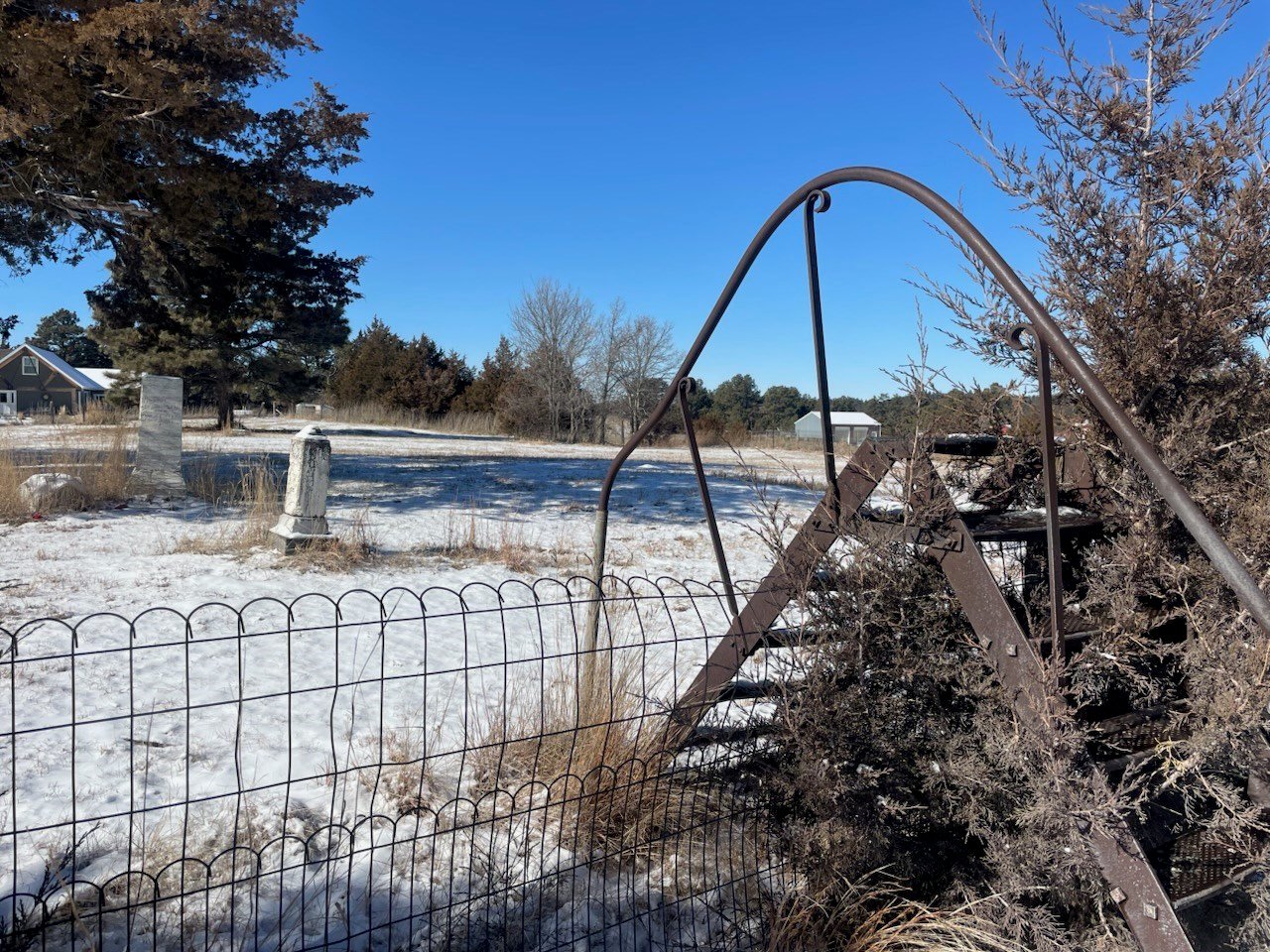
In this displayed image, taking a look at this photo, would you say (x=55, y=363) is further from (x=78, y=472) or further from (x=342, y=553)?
(x=342, y=553)

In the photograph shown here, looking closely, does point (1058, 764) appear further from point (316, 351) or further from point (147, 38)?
point (316, 351)

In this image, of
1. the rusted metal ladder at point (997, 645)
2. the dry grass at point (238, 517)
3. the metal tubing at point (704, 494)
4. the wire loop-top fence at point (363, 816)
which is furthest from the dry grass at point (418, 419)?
the rusted metal ladder at point (997, 645)

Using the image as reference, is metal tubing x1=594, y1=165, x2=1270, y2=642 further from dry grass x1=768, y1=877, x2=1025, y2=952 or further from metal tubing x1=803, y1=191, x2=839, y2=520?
dry grass x1=768, y1=877, x2=1025, y2=952

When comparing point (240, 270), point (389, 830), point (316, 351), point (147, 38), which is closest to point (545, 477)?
point (240, 270)

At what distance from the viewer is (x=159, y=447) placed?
8.99 meters

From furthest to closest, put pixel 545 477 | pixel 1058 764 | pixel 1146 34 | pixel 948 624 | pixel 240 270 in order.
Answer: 1. pixel 545 477
2. pixel 240 270
3. pixel 1146 34
4. pixel 948 624
5. pixel 1058 764

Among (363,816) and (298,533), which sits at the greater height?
(298,533)

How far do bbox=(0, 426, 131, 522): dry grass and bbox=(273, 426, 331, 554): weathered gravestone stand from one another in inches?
106

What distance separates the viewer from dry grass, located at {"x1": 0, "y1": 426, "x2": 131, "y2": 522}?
24.3 feet

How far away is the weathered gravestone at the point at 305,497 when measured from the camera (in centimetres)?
664

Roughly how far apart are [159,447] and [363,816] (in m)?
7.87

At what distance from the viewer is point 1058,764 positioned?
211cm

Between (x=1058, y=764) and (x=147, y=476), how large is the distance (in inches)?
371

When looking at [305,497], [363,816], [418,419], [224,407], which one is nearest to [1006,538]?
[363,816]
